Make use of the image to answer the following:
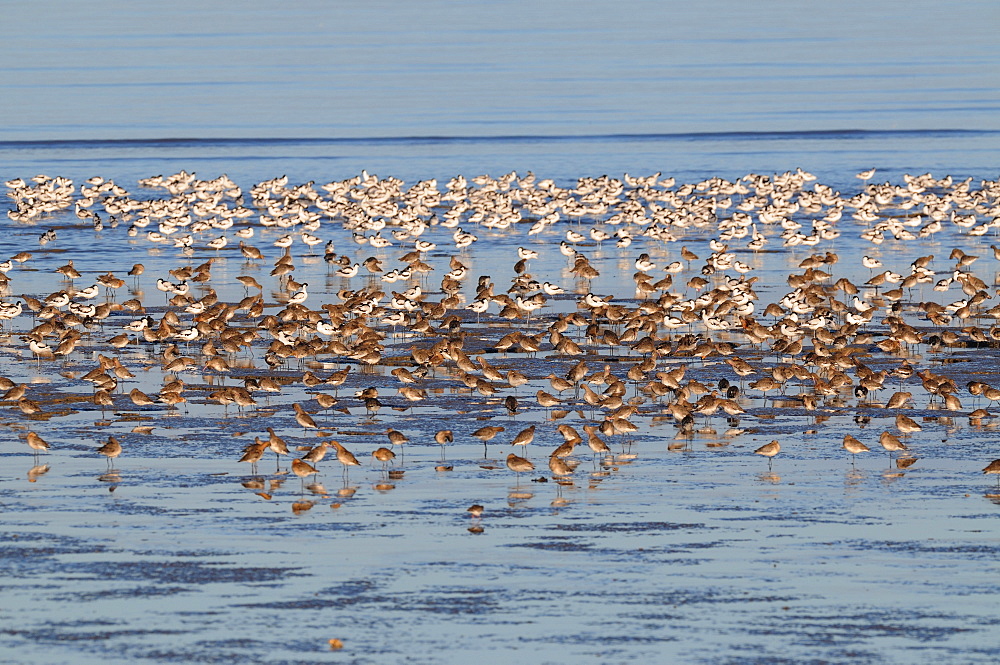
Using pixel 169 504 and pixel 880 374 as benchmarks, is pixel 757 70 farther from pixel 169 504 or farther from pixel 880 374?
pixel 169 504

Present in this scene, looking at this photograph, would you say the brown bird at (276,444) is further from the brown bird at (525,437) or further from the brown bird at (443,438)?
the brown bird at (525,437)

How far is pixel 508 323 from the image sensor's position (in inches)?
803

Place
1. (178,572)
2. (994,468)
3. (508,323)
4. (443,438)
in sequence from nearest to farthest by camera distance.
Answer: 1. (178,572)
2. (994,468)
3. (443,438)
4. (508,323)

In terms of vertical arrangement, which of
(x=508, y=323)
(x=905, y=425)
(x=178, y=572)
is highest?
(x=508, y=323)

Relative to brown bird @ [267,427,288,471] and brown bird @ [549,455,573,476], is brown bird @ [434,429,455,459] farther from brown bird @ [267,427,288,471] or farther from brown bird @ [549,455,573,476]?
brown bird @ [267,427,288,471]

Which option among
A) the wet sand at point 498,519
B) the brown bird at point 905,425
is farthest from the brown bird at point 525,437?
the brown bird at point 905,425

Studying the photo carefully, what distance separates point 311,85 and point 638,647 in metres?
55.0

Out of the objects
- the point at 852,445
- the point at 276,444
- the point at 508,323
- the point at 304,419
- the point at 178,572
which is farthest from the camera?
the point at 508,323

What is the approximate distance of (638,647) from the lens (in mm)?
9086

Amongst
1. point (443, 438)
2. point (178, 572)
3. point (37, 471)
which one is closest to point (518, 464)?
point (443, 438)

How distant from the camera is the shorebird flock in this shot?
14.7 m

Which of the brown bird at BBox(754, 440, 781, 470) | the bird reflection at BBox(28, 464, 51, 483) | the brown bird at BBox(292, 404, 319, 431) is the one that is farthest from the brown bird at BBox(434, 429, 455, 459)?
the bird reflection at BBox(28, 464, 51, 483)

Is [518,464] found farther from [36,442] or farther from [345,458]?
[36,442]

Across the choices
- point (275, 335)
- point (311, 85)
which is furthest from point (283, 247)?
point (311, 85)
